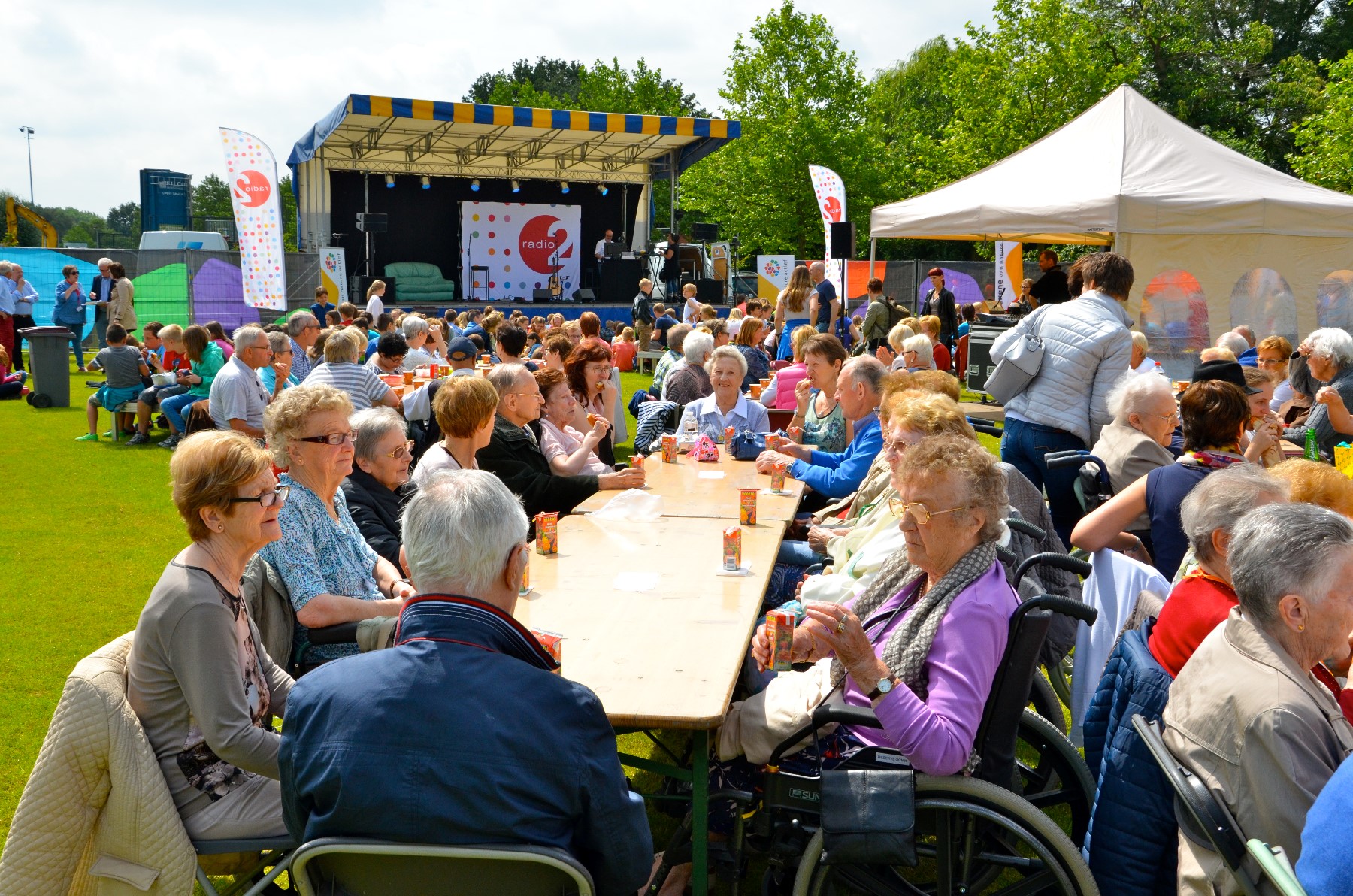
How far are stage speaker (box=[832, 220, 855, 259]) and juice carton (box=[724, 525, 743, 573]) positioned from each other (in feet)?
35.4

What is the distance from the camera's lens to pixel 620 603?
2.97 metres

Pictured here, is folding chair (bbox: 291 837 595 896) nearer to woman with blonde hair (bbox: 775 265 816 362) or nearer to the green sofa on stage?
woman with blonde hair (bbox: 775 265 816 362)

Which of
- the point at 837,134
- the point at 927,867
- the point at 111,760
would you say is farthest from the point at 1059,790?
the point at 837,134

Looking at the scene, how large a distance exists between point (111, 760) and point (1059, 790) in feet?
7.19

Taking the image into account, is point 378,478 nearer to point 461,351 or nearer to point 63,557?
point 63,557

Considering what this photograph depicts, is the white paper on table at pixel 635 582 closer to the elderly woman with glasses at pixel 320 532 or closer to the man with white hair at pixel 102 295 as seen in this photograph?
the elderly woman with glasses at pixel 320 532

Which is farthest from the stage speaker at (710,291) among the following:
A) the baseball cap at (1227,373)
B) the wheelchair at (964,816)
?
the wheelchair at (964,816)

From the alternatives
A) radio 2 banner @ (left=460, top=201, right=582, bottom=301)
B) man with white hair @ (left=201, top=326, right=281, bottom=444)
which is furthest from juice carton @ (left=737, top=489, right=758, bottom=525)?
radio 2 banner @ (left=460, top=201, right=582, bottom=301)

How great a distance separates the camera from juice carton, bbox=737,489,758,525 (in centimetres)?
397

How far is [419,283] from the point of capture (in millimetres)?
23734

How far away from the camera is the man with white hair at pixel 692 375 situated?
7262 mm

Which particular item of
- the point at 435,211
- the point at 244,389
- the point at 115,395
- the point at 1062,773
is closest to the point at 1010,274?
the point at 435,211

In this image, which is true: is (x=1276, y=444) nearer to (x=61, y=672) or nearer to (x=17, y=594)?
(x=61, y=672)

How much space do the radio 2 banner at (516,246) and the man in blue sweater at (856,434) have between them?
67.2 ft
